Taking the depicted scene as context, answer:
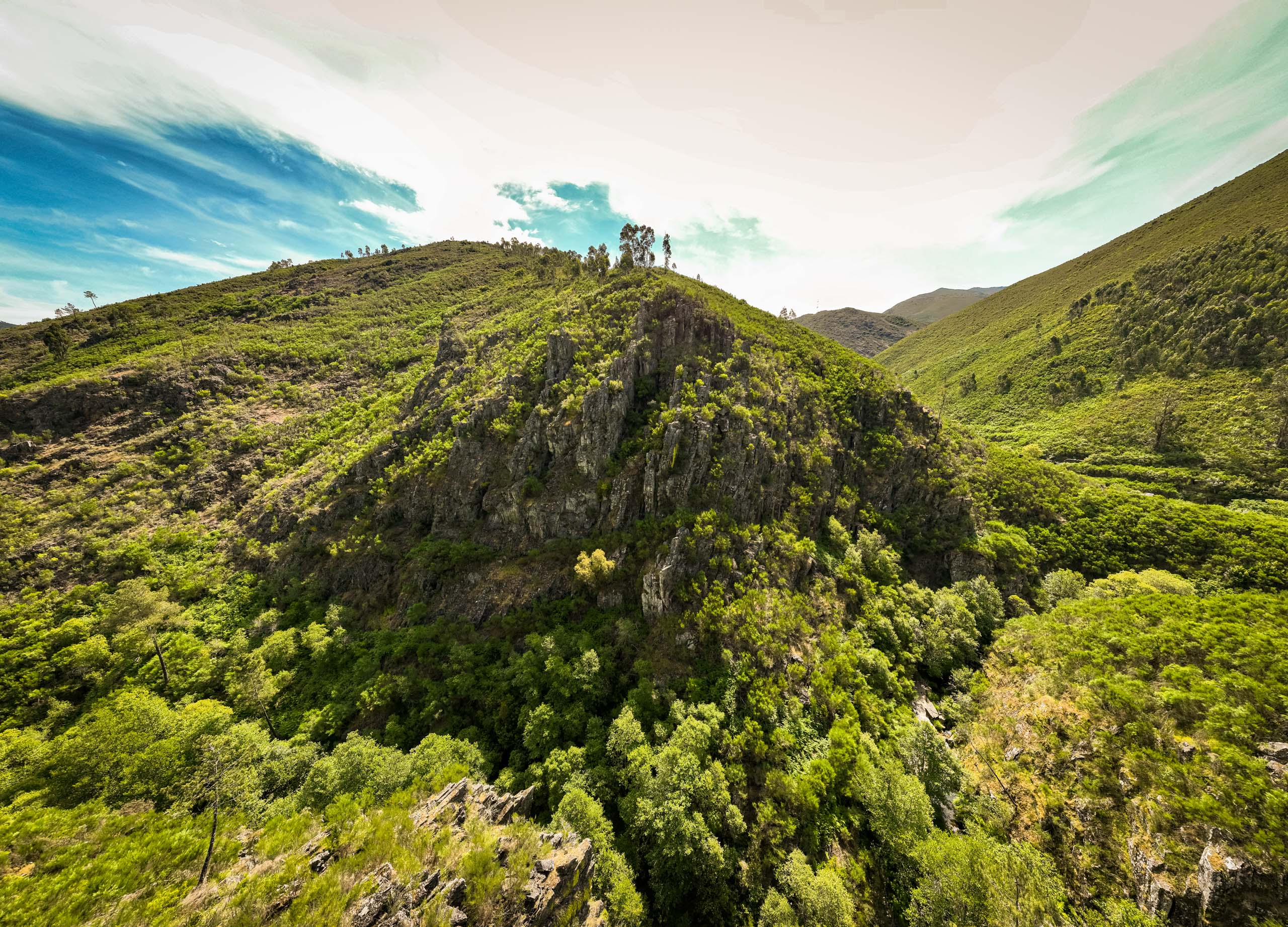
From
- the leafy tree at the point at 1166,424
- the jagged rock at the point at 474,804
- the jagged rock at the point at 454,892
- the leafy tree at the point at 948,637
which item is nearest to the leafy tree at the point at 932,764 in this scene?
the leafy tree at the point at 948,637

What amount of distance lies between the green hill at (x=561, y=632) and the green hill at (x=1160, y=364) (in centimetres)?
1764

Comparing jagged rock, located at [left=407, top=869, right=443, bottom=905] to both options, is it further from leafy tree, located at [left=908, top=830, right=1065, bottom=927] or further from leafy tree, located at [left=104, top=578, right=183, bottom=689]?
leafy tree, located at [left=104, top=578, right=183, bottom=689]

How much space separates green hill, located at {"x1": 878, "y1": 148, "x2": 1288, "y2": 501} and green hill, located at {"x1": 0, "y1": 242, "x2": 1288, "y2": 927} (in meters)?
17.6

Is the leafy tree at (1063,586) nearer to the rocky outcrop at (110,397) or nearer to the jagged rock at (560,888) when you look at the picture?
the jagged rock at (560,888)

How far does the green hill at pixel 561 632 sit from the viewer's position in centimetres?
2583

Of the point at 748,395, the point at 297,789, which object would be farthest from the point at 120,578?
the point at 748,395

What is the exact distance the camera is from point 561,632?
4366cm

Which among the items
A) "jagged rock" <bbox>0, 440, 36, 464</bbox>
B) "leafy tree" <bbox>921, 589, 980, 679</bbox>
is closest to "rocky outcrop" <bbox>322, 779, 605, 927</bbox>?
"leafy tree" <bbox>921, 589, 980, 679</bbox>

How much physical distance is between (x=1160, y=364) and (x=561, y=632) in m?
149

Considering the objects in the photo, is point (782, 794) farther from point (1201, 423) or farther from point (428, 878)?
point (1201, 423)

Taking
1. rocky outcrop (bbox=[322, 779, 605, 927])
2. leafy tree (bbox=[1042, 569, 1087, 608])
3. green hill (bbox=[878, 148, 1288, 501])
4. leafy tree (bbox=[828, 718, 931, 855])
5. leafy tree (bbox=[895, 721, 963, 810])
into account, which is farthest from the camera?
green hill (bbox=[878, 148, 1288, 501])

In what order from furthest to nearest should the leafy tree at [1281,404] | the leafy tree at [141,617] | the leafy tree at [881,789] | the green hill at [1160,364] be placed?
the green hill at [1160,364], the leafy tree at [1281,404], the leafy tree at [141,617], the leafy tree at [881,789]

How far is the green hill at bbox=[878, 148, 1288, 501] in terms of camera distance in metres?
68.0

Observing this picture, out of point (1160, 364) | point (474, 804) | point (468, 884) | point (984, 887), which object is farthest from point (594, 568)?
point (1160, 364)
